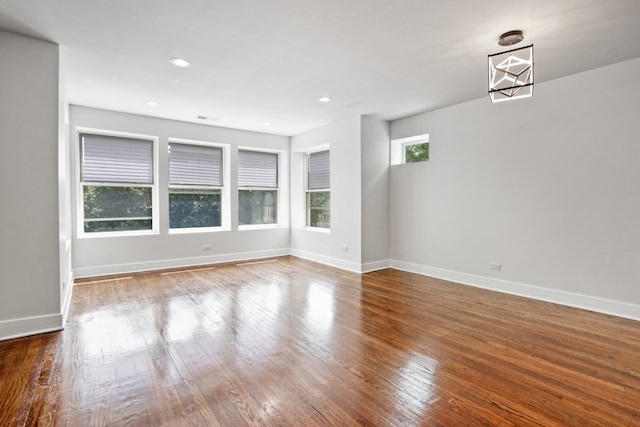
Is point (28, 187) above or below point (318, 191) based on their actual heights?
below

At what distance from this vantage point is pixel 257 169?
680 centimetres

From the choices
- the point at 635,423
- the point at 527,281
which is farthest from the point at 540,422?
the point at 527,281

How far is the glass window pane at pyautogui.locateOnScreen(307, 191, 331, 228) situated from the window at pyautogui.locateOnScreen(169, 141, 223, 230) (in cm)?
185

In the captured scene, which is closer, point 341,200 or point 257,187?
point 341,200

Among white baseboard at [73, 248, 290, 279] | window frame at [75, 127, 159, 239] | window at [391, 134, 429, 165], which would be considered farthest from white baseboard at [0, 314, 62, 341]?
window at [391, 134, 429, 165]

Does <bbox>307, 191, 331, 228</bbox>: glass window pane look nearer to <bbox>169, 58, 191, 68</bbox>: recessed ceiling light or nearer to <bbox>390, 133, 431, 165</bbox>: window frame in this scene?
<bbox>390, 133, 431, 165</bbox>: window frame

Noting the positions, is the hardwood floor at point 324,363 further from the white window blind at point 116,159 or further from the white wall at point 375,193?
the white window blind at point 116,159

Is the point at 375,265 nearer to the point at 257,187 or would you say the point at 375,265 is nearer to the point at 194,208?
the point at 257,187

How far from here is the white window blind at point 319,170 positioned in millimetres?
6421

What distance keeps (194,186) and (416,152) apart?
4082 mm

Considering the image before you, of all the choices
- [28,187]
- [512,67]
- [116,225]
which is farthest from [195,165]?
[512,67]

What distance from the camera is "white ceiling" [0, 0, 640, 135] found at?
2377mm

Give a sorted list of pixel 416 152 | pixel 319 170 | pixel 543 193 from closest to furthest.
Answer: pixel 543 193 < pixel 416 152 < pixel 319 170

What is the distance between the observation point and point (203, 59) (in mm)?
3229
